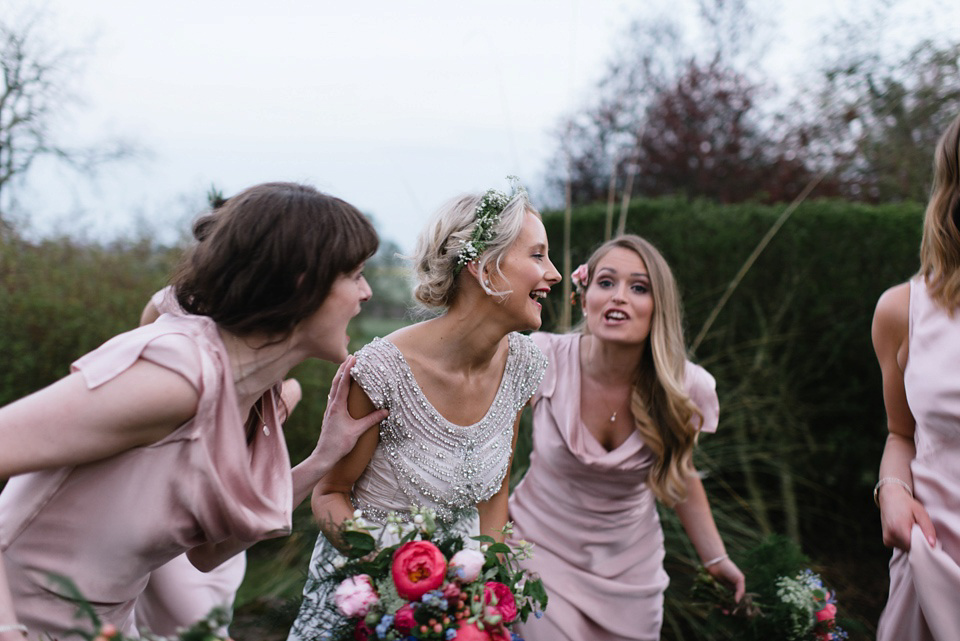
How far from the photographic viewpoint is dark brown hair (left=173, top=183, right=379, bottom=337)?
194 centimetres

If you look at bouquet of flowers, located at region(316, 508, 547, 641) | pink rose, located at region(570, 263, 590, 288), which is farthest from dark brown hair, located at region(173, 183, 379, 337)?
pink rose, located at region(570, 263, 590, 288)

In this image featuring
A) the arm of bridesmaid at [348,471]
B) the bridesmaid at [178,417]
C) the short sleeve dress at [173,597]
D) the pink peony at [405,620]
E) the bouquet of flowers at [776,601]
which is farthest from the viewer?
the bouquet of flowers at [776,601]

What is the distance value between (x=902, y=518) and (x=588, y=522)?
1325 mm

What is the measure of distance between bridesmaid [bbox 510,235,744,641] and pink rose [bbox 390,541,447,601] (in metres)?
1.47

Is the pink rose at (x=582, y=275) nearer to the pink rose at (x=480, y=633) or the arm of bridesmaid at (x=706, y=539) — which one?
the arm of bridesmaid at (x=706, y=539)

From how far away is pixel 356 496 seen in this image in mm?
2859

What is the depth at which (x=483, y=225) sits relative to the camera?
279 cm

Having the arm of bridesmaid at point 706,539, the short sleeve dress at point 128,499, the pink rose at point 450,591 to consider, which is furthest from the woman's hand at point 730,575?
the short sleeve dress at point 128,499

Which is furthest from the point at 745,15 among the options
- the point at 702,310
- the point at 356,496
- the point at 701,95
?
the point at 356,496

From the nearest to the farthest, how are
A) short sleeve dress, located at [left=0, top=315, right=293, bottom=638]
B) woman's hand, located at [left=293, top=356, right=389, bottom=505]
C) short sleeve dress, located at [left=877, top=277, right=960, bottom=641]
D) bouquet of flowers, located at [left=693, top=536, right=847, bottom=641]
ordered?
short sleeve dress, located at [left=0, top=315, right=293, bottom=638]
short sleeve dress, located at [left=877, top=277, right=960, bottom=641]
woman's hand, located at [left=293, top=356, right=389, bottom=505]
bouquet of flowers, located at [left=693, top=536, right=847, bottom=641]

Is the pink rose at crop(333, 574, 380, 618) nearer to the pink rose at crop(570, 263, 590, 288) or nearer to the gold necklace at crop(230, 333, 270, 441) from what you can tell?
the gold necklace at crop(230, 333, 270, 441)

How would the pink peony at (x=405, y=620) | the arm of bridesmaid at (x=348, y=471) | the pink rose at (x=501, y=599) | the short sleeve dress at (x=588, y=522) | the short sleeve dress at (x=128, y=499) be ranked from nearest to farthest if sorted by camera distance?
the short sleeve dress at (x=128, y=499) → the pink peony at (x=405, y=620) → the pink rose at (x=501, y=599) → the arm of bridesmaid at (x=348, y=471) → the short sleeve dress at (x=588, y=522)

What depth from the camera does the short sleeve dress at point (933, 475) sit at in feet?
7.95

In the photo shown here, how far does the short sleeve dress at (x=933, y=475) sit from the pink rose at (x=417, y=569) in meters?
1.55
